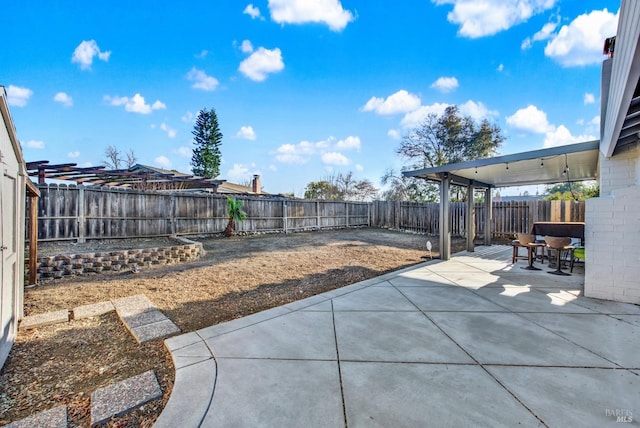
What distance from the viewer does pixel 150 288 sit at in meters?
4.34

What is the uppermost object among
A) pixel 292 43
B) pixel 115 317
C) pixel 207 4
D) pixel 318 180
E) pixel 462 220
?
pixel 292 43

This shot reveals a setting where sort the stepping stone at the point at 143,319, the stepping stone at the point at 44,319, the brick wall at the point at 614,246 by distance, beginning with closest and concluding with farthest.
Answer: the stepping stone at the point at 143,319 < the stepping stone at the point at 44,319 < the brick wall at the point at 614,246

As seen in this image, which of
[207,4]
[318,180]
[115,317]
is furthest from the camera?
[318,180]

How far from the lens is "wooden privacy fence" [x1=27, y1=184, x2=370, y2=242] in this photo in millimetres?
7414

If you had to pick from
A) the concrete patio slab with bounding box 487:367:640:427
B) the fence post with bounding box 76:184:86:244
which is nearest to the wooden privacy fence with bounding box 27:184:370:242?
the fence post with bounding box 76:184:86:244

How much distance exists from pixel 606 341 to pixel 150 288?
590cm

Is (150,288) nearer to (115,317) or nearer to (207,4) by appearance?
(115,317)

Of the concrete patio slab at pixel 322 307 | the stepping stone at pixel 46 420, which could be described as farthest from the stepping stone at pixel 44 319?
the concrete patio slab at pixel 322 307

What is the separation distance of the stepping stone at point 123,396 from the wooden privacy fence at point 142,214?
8.13 meters

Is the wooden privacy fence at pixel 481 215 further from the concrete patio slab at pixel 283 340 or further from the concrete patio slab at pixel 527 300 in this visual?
the concrete patio slab at pixel 283 340

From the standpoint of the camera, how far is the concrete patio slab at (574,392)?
153 cm

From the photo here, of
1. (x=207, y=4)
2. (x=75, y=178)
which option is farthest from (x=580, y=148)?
(x=75, y=178)

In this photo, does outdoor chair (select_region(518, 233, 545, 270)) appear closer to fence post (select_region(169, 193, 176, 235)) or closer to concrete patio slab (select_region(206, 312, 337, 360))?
concrete patio slab (select_region(206, 312, 337, 360))

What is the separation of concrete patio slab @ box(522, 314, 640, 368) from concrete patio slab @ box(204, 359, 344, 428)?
2393 millimetres
